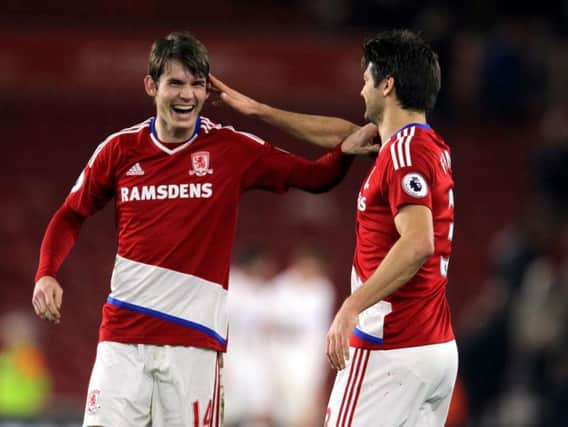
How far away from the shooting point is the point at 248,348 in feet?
43.0

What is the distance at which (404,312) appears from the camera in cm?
558

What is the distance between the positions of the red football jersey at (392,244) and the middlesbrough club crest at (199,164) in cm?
80

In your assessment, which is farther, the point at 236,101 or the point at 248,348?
the point at 248,348

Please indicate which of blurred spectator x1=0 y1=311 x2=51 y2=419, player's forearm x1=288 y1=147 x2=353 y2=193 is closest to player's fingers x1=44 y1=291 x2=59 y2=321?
player's forearm x1=288 y1=147 x2=353 y2=193

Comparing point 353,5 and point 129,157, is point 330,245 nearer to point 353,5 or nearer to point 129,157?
point 353,5

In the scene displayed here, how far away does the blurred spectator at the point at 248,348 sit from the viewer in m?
12.8

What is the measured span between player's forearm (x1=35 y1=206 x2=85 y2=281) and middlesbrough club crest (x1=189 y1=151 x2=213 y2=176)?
63 centimetres

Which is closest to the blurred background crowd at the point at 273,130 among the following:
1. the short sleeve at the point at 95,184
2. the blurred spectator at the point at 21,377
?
the blurred spectator at the point at 21,377

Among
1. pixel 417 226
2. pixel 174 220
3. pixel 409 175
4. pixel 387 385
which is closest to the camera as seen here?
pixel 417 226

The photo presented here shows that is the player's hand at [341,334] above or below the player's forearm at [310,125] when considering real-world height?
below

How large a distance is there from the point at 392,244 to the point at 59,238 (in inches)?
64.6

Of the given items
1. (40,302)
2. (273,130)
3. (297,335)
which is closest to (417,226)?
(40,302)

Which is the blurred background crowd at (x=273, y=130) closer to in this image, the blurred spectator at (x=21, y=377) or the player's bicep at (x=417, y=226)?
the blurred spectator at (x=21, y=377)

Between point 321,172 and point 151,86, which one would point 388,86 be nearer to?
point 321,172
